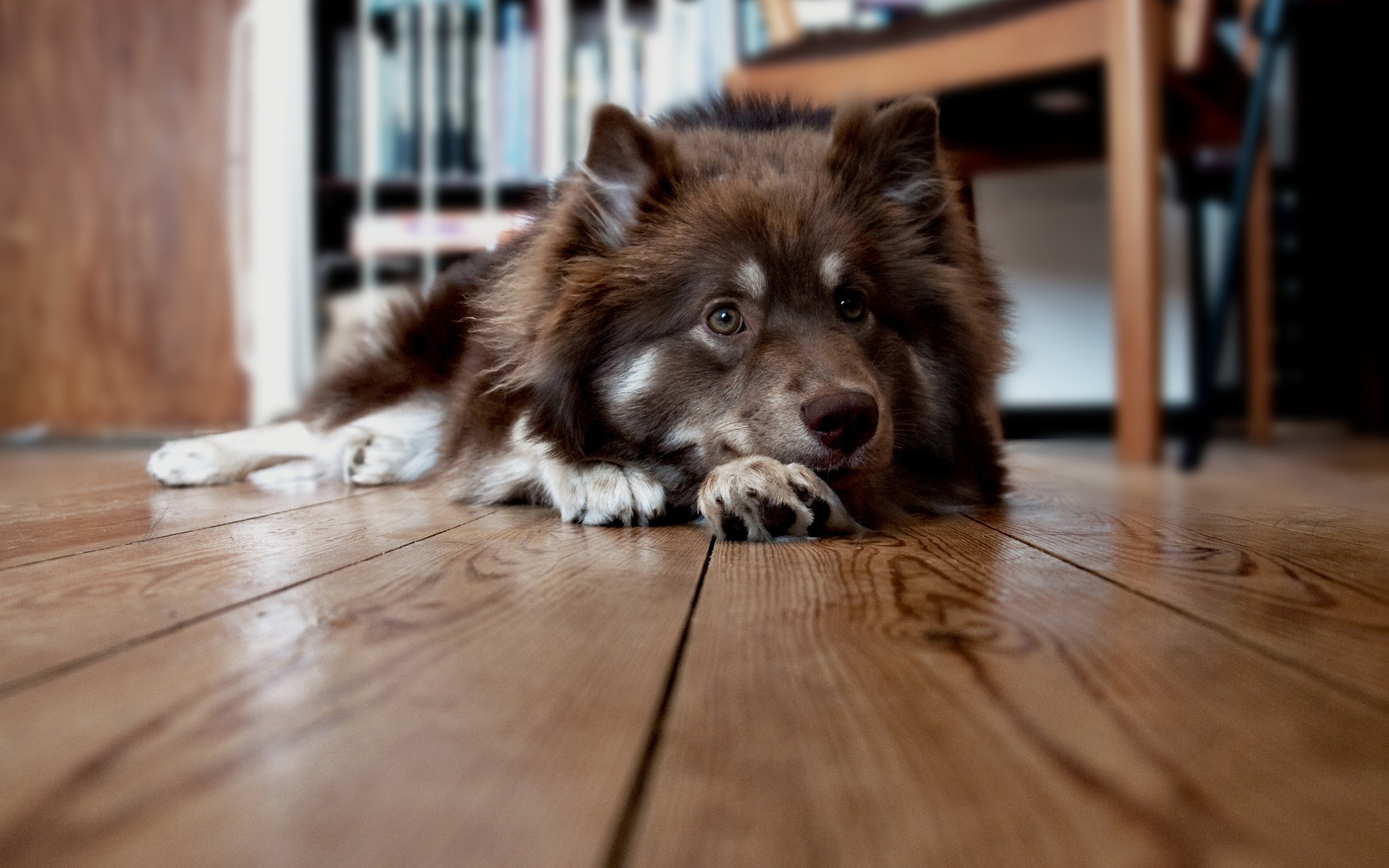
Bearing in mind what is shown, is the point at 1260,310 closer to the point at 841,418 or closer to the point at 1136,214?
the point at 1136,214

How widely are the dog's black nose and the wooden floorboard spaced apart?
108 cm

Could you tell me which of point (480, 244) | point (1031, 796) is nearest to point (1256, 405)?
point (480, 244)

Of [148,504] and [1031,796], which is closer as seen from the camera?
[1031,796]

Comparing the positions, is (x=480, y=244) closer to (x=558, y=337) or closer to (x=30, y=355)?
(x=30, y=355)

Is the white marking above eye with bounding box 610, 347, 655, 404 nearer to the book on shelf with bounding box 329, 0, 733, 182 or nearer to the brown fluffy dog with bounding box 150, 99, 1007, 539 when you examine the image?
the brown fluffy dog with bounding box 150, 99, 1007, 539

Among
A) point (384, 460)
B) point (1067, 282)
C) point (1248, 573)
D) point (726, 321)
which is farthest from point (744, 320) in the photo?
point (1067, 282)

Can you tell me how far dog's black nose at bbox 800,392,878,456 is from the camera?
71.1 inches

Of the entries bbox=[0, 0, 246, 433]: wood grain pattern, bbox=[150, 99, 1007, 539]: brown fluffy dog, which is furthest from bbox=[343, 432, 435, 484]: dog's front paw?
bbox=[0, 0, 246, 433]: wood grain pattern

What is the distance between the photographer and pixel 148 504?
2.30 metres

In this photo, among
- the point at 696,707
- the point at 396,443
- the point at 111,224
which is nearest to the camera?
the point at 696,707

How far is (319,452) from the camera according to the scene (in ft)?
10.1

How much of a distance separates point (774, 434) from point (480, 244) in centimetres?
369

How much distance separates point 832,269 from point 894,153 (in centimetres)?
37

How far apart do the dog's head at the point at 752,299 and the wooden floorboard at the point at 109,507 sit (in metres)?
0.69
